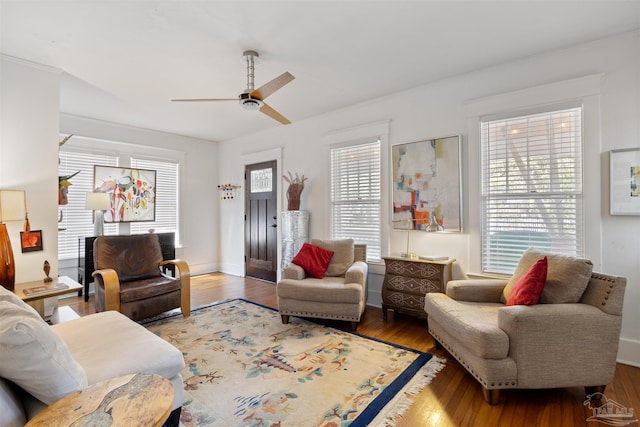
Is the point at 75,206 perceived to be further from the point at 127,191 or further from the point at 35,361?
the point at 35,361

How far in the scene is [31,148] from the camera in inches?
116

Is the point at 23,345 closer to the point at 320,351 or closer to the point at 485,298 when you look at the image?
the point at 320,351

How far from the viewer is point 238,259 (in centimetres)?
588

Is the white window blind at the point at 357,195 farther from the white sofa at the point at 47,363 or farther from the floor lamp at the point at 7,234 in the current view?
the floor lamp at the point at 7,234

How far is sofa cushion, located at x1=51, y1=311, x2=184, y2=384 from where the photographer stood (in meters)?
1.50

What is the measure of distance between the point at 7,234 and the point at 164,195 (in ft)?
10.3

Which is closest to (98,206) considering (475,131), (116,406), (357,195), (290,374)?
(357,195)

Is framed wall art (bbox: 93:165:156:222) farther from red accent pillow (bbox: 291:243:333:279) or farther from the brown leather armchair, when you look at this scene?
red accent pillow (bbox: 291:243:333:279)

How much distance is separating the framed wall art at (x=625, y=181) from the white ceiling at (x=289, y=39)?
104cm

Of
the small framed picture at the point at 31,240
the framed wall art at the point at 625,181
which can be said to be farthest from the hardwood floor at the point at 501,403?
the small framed picture at the point at 31,240

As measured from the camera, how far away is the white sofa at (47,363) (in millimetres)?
1055

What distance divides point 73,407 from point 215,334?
2.06 meters

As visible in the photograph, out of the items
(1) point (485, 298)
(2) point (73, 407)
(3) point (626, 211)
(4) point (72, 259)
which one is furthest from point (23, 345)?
(4) point (72, 259)

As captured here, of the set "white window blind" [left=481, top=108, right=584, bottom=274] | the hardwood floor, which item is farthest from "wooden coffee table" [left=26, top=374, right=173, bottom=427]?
"white window blind" [left=481, top=108, right=584, bottom=274]
